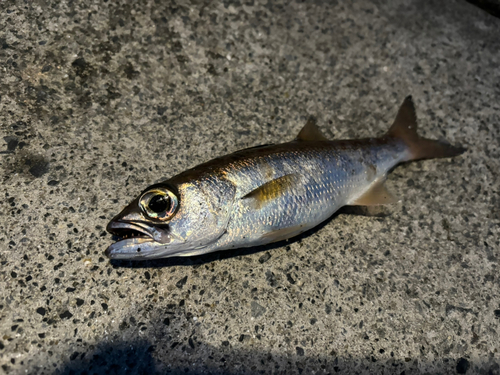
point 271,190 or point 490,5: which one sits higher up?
point 490,5

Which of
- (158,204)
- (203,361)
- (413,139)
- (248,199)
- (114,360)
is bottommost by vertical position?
(203,361)

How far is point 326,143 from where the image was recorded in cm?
290

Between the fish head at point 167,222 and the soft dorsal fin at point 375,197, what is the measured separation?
1294 millimetres

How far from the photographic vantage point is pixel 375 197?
3.02 m

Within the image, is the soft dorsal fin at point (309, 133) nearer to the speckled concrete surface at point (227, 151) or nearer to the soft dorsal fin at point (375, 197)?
the speckled concrete surface at point (227, 151)

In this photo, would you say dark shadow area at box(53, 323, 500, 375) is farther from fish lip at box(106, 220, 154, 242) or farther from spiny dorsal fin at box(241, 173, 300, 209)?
spiny dorsal fin at box(241, 173, 300, 209)

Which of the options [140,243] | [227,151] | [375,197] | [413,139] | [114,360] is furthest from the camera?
[413,139]

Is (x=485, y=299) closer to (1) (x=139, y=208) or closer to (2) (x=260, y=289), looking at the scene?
(2) (x=260, y=289)

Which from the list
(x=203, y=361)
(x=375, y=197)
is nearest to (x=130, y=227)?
(x=203, y=361)

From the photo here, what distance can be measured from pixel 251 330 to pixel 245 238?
737 millimetres

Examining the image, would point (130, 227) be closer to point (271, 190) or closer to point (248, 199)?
point (248, 199)

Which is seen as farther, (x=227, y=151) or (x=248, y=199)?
(x=227, y=151)

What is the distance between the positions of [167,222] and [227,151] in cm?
122

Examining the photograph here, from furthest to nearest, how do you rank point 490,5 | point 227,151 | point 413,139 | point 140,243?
point 490,5 < point 413,139 < point 227,151 < point 140,243
